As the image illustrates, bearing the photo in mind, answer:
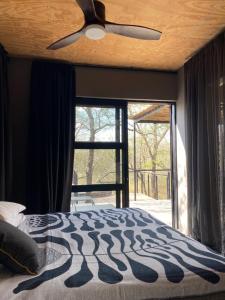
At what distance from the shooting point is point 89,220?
2.35 metres

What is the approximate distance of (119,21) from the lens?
260 cm

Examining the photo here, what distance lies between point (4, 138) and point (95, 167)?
1365 millimetres

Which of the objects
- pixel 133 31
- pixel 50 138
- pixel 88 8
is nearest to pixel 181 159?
pixel 50 138

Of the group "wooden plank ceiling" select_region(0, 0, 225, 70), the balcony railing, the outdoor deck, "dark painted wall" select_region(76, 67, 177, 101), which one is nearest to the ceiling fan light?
"wooden plank ceiling" select_region(0, 0, 225, 70)

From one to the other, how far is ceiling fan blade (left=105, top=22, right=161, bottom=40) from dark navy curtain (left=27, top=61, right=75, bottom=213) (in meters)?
1.67

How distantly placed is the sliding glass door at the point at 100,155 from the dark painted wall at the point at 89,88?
0.64 ft

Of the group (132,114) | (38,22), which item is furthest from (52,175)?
(132,114)

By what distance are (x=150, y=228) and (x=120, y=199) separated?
187 cm

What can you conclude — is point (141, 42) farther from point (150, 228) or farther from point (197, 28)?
point (150, 228)

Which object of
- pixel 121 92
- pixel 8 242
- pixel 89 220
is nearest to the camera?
pixel 8 242

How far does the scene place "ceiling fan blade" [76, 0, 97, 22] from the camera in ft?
5.41

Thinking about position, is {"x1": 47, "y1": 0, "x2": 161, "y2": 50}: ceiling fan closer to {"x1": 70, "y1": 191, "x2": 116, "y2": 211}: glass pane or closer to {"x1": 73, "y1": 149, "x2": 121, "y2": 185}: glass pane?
{"x1": 73, "y1": 149, "x2": 121, "y2": 185}: glass pane

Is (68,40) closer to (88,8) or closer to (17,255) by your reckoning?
(88,8)

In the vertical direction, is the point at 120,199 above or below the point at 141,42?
below
